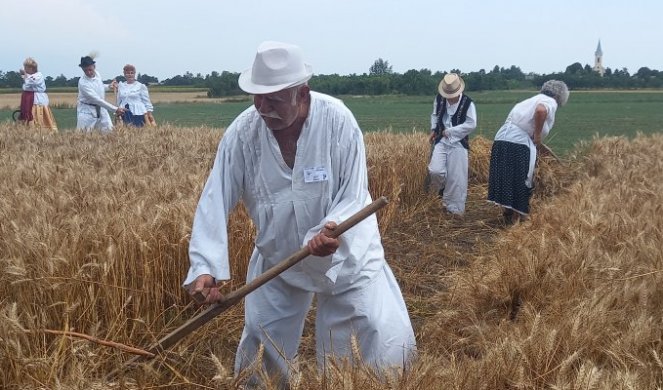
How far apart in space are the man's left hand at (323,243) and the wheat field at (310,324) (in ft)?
1.47

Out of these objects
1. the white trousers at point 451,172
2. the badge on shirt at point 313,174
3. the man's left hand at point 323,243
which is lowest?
the white trousers at point 451,172

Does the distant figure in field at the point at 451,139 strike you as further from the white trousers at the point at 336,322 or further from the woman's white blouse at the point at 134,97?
the woman's white blouse at the point at 134,97

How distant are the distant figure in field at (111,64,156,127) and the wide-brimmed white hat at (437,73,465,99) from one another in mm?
6391

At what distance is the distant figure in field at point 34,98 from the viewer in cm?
1222

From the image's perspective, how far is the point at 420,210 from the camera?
823 cm

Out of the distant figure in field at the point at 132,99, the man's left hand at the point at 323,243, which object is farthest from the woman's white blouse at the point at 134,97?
the man's left hand at the point at 323,243

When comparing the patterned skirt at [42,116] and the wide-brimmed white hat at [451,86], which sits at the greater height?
the wide-brimmed white hat at [451,86]

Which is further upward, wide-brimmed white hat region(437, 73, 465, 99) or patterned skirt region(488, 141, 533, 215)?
wide-brimmed white hat region(437, 73, 465, 99)

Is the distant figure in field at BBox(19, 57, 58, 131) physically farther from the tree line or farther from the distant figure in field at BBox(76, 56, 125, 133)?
the tree line

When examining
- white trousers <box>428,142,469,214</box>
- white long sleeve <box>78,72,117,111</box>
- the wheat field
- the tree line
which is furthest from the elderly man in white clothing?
the tree line

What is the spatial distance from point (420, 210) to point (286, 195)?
5.35 meters

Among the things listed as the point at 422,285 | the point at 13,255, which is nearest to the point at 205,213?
the point at 13,255

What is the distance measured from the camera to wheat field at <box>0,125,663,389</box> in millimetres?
2336

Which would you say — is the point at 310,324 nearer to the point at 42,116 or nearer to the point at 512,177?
the point at 512,177
